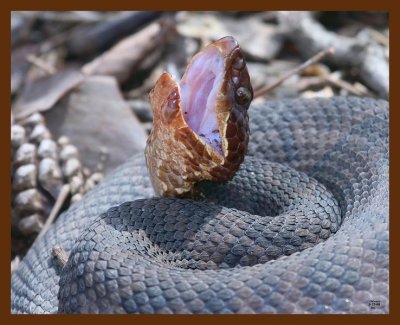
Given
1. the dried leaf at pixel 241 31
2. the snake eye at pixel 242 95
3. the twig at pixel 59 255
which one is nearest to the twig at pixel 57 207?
the twig at pixel 59 255

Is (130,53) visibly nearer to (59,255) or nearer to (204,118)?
(59,255)

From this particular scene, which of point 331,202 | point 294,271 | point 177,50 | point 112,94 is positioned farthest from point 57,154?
point 294,271

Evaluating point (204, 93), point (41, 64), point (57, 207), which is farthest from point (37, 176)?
point (204, 93)

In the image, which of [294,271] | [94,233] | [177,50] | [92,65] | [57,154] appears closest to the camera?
[294,271]

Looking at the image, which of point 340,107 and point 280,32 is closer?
point 340,107

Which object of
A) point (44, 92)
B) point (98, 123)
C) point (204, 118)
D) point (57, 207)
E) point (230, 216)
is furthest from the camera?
point (44, 92)

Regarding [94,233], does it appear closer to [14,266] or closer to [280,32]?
[14,266]

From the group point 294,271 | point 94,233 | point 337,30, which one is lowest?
point 337,30
